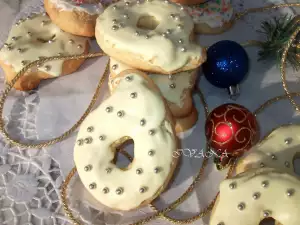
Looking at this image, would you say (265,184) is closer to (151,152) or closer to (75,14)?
(151,152)

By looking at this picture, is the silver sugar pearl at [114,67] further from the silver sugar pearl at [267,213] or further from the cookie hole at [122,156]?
the silver sugar pearl at [267,213]

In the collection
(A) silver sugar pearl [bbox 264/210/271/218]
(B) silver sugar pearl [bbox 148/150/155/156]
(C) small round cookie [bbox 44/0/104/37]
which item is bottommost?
(A) silver sugar pearl [bbox 264/210/271/218]

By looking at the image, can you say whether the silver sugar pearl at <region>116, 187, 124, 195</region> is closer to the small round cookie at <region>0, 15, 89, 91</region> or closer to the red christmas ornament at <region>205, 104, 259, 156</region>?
the red christmas ornament at <region>205, 104, 259, 156</region>

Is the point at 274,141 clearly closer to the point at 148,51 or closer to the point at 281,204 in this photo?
the point at 281,204

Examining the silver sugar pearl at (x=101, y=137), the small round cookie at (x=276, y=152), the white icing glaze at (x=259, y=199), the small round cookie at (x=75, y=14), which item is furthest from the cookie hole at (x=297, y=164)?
the small round cookie at (x=75, y=14)

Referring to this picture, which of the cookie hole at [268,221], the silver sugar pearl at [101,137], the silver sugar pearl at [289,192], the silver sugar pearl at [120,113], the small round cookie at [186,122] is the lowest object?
the cookie hole at [268,221]

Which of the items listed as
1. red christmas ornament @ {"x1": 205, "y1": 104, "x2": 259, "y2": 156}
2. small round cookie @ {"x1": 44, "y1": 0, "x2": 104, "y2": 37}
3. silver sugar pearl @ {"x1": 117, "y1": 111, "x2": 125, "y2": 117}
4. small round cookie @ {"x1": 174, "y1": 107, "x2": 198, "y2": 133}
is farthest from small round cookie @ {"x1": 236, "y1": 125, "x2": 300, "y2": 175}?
small round cookie @ {"x1": 44, "y1": 0, "x2": 104, "y2": 37}

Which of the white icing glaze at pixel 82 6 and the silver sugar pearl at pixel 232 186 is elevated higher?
the white icing glaze at pixel 82 6
